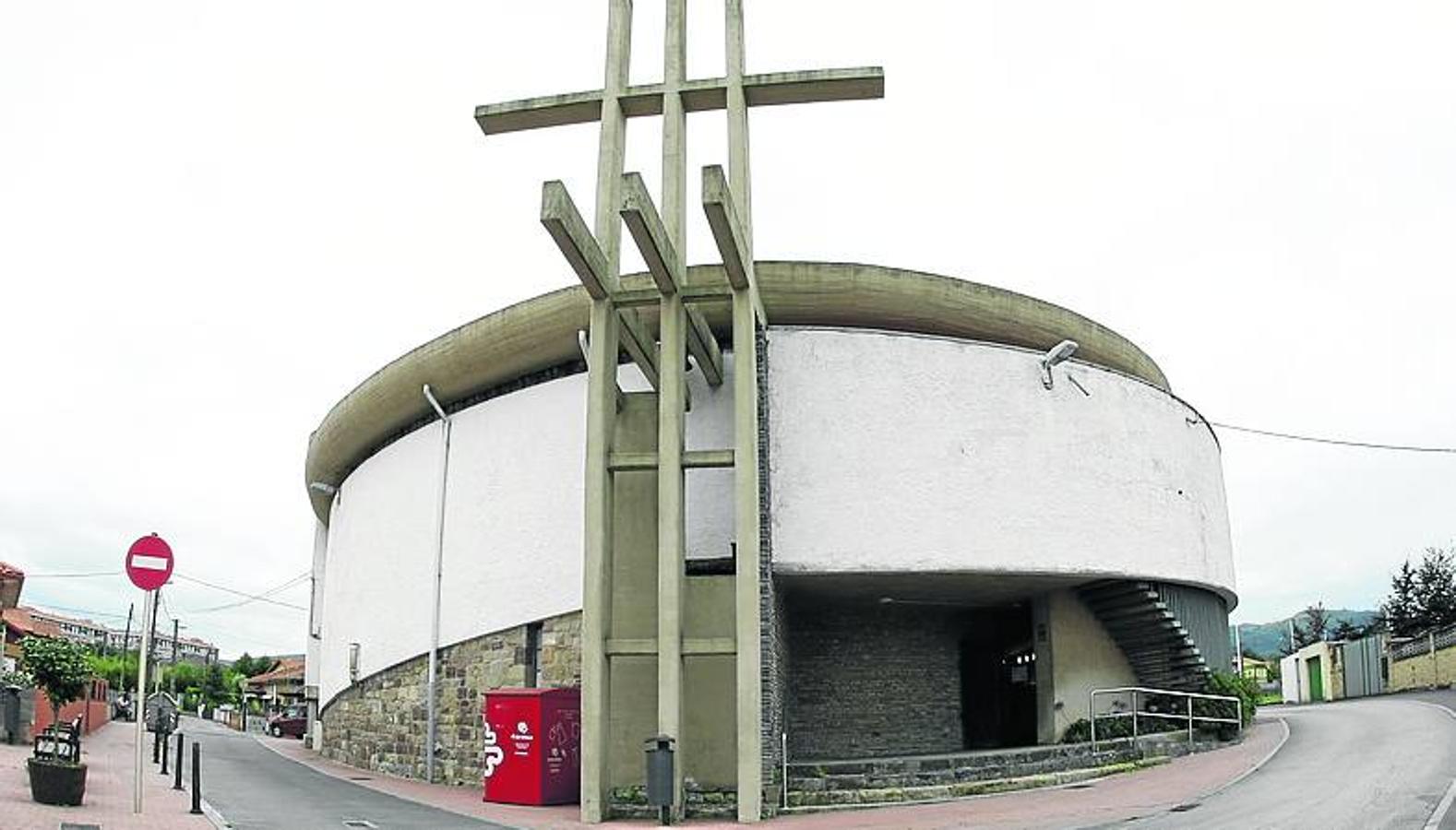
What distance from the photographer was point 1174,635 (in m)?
22.0

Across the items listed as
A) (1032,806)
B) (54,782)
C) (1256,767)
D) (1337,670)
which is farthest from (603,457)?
(1337,670)

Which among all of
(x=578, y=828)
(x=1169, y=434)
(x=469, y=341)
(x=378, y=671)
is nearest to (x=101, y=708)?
(x=378, y=671)

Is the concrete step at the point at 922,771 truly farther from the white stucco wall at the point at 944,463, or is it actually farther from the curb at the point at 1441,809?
the curb at the point at 1441,809

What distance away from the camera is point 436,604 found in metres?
23.2

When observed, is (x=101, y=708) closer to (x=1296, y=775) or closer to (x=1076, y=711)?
(x=1076, y=711)

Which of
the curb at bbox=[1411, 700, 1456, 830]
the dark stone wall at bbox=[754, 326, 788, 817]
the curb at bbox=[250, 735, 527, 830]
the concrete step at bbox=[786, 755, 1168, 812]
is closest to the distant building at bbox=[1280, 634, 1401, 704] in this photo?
the concrete step at bbox=[786, 755, 1168, 812]

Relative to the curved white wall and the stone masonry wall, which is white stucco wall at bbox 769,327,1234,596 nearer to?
the curved white wall

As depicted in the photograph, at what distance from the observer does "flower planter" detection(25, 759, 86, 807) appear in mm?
14375

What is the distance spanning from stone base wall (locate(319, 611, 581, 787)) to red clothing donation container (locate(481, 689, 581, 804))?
1395 mm

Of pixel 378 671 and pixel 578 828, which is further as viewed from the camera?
pixel 378 671

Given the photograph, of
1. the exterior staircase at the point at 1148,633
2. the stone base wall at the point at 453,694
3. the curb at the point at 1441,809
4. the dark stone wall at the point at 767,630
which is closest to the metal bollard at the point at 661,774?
the dark stone wall at the point at 767,630

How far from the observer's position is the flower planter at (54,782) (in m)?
14.4

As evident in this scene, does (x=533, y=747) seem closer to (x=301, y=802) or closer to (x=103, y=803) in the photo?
(x=301, y=802)

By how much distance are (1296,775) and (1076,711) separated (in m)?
5.78
